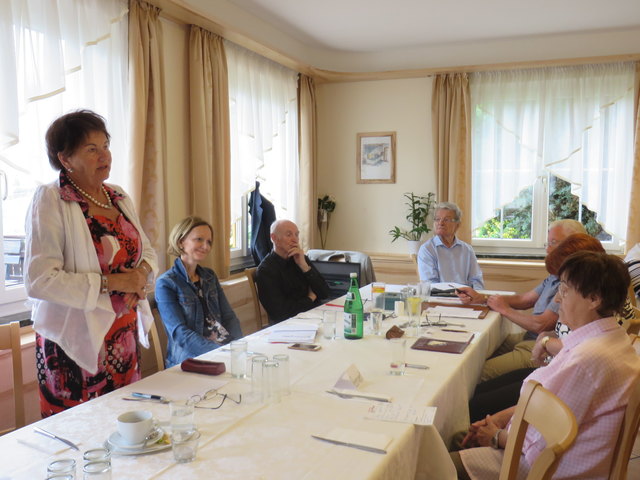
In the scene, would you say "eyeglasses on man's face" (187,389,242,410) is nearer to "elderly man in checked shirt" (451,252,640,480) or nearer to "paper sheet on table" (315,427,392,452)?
"paper sheet on table" (315,427,392,452)

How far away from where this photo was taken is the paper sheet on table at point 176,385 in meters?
1.68

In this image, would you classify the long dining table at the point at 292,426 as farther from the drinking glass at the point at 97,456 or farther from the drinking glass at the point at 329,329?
the drinking glass at the point at 329,329

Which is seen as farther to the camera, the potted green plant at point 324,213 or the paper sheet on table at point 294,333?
the potted green plant at point 324,213

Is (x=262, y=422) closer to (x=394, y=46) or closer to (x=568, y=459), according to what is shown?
(x=568, y=459)

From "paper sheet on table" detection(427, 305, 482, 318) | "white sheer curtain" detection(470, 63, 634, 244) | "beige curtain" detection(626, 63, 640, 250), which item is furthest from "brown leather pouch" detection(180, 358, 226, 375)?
"beige curtain" detection(626, 63, 640, 250)

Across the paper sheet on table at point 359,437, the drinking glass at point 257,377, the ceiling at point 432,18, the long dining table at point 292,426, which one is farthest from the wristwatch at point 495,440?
the ceiling at point 432,18

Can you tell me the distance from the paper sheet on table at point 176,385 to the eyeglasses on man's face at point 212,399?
0.03 m

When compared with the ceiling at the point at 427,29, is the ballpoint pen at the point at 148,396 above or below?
below

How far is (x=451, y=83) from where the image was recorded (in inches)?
207

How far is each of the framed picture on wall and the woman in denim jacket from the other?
3.15 meters

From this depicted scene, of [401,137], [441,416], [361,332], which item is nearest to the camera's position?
[441,416]

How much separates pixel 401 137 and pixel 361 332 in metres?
3.61

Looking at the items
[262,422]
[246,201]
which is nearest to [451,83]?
[246,201]

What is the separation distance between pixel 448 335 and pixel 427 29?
3323mm
